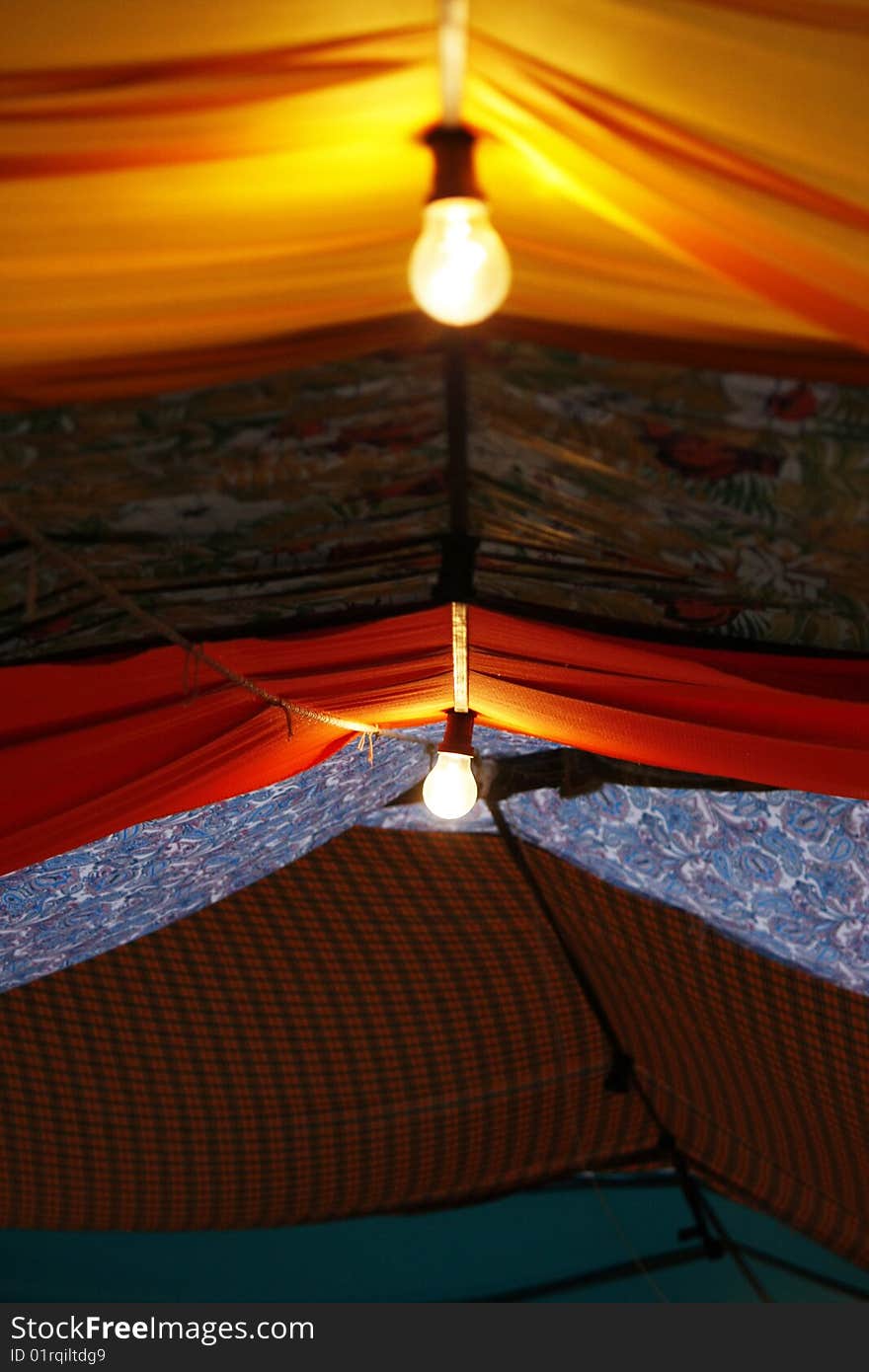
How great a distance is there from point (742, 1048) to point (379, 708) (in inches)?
66.5

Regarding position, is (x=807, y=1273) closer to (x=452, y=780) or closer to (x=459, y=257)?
(x=452, y=780)

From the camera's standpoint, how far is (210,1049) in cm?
386

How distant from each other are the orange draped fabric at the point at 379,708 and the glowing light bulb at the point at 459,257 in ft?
3.34

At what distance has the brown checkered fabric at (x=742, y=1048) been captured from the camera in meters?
3.31

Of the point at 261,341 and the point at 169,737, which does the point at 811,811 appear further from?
the point at 261,341

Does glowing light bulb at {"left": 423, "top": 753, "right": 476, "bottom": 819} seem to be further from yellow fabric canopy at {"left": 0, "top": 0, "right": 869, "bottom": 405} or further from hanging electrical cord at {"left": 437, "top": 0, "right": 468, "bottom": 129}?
hanging electrical cord at {"left": 437, "top": 0, "right": 468, "bottom": 129}

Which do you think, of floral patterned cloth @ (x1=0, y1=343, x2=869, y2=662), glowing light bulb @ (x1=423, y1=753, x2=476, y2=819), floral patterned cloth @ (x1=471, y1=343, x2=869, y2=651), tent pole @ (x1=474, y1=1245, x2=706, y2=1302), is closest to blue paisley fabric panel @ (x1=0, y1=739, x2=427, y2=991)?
glowing light bulb @ (x1=423, y1=753, x2=476, y2=819)

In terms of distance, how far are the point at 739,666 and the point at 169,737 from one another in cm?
96

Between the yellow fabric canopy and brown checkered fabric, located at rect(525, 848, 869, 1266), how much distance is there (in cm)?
240

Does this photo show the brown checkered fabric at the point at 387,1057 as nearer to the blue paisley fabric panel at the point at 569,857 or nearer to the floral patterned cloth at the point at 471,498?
the blue paisley fabric panel at the point at 569,857

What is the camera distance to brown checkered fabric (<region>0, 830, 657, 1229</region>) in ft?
12.3

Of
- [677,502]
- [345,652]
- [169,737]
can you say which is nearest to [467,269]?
[677,502]

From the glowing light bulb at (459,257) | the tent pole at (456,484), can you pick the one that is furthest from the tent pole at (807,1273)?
the glowing light bulb at (459,257)

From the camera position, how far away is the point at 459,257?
1.02 metres
